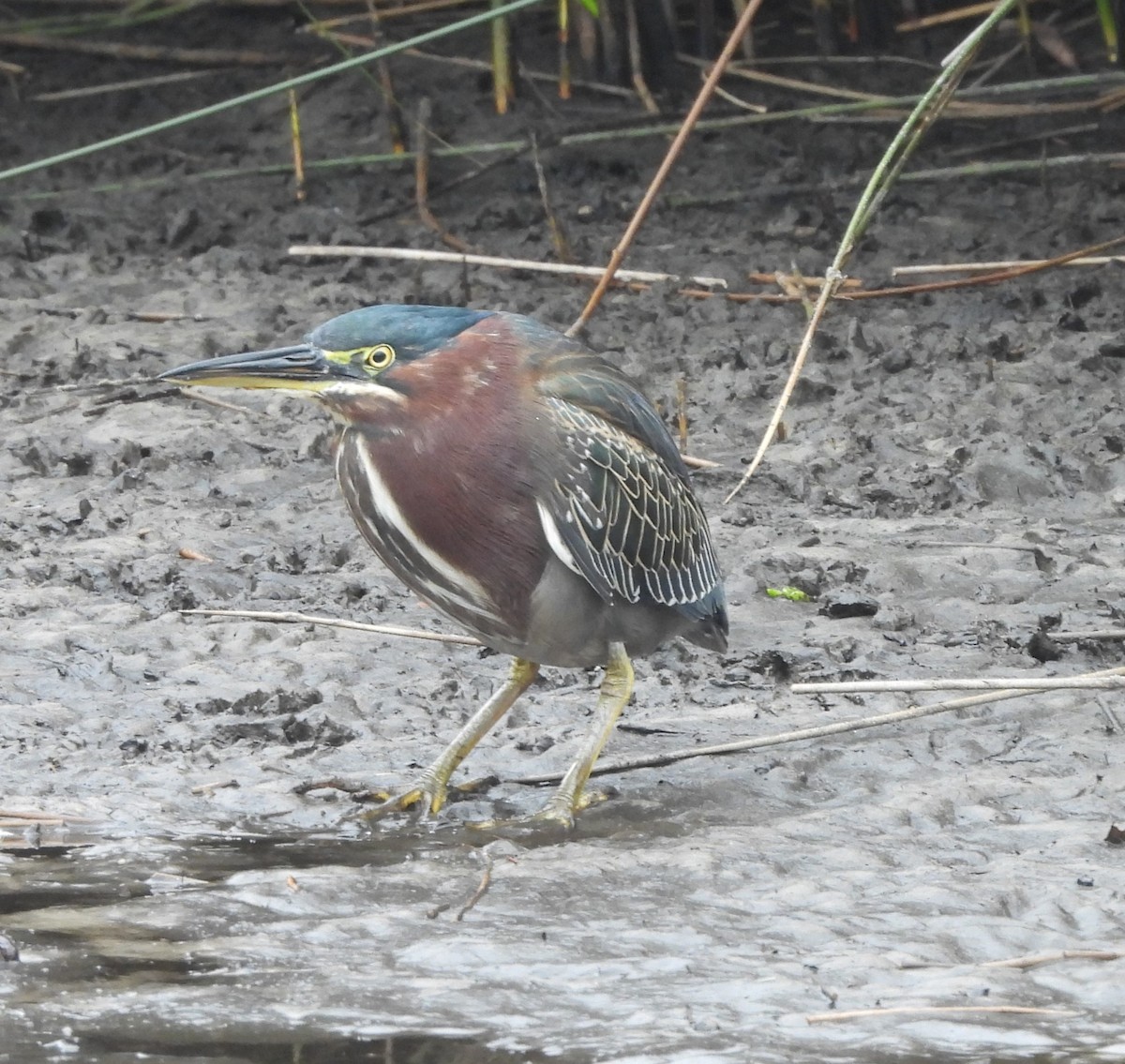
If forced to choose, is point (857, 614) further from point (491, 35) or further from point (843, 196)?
point (491, 35)

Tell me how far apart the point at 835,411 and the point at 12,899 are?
3.92 m

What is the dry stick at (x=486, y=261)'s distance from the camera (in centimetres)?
766

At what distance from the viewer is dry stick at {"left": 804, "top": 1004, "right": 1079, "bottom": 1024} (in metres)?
3.46

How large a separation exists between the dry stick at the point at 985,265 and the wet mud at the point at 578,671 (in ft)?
0.24

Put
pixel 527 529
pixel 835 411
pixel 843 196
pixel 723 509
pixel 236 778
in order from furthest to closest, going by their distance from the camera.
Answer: pixel 843 196 < pixel 835 411 < pixel 723 509 < pixel 236 778 < pixel 527 529

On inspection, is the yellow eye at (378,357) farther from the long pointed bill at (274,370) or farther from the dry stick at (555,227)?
the dry stick at (555,227)

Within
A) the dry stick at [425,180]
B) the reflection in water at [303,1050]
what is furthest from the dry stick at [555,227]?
the reflection in water at [303,1050]

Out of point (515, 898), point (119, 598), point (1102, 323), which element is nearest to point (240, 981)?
point (515, 898)

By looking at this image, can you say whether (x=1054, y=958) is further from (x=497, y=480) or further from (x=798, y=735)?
(x=497, y=480)

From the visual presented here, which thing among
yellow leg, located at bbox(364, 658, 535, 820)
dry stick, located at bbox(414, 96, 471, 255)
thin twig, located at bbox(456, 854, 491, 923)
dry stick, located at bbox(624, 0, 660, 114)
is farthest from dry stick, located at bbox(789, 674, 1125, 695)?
dry stick, located at bbox(624, 0, 660, 114)

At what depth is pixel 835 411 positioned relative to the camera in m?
7.18

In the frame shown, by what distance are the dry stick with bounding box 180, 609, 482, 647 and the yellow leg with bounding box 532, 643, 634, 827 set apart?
67 cm

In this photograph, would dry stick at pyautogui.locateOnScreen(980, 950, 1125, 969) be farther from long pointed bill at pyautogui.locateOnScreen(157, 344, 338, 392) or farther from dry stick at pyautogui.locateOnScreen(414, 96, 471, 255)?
dry stick at pyautogui.locateOnScreen(414, 96, 471, 255)

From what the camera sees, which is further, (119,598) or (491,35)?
(491,35)
